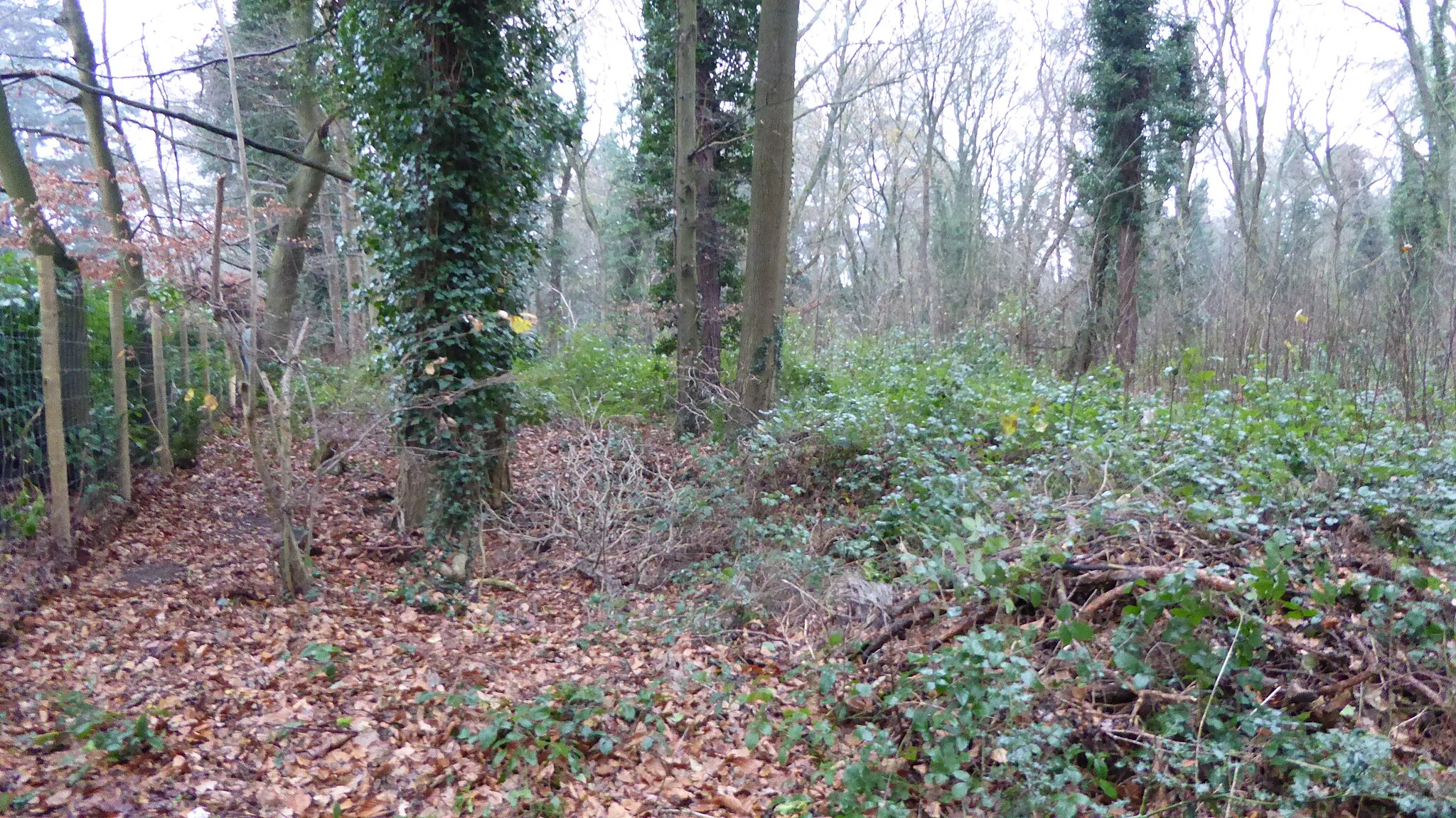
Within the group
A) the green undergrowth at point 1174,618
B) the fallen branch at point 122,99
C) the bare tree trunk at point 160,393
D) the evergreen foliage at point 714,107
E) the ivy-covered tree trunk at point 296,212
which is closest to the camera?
the green undergrowth at point 1174,618

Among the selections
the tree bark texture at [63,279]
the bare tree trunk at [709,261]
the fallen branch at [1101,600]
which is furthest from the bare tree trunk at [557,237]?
the fallen branch at [1101,600]

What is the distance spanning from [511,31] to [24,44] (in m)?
18.0

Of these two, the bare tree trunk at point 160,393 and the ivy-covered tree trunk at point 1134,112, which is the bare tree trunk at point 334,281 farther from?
the ivy-covered tree trunk at point 1134,112

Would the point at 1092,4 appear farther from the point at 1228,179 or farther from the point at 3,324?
the point at 3,324

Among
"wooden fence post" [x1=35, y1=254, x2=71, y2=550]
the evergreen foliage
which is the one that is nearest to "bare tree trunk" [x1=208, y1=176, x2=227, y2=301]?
"wooden fence post" [x1=35, y1=254, x2=71, y2=550]

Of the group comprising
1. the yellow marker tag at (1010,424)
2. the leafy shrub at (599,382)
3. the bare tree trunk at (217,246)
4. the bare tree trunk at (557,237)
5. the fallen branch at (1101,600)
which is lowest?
the fallen branch at (1101,600)

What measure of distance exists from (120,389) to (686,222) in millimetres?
5979

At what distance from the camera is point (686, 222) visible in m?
9.91

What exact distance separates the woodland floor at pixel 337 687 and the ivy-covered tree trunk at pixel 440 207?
1045mm

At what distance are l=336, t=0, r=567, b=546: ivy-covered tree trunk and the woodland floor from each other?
105cm

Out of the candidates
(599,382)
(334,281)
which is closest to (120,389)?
(599,382)

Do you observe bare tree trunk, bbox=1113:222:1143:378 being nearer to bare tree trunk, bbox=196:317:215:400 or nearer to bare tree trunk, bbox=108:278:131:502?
bare tree trunk, bbox=108:278:131:502

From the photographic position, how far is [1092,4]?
13.0 metres

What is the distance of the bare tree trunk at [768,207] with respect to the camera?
858cm
